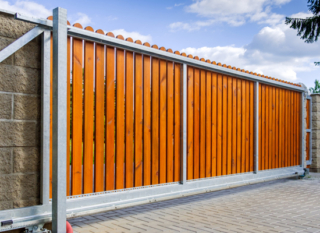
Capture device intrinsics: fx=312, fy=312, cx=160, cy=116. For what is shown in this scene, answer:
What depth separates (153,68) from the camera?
487 cm

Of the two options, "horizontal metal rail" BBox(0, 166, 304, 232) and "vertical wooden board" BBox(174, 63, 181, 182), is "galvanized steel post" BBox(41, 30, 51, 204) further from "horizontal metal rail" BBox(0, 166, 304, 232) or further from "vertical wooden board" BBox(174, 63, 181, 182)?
"vertical wooden board" BBox(174, 63, 181, 182)

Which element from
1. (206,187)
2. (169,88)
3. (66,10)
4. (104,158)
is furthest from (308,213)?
(66,10)

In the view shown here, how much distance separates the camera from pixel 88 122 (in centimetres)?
399

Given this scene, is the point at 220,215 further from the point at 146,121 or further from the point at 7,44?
the point at 7,44

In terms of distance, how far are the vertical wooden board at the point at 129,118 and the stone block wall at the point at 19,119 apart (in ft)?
4.21

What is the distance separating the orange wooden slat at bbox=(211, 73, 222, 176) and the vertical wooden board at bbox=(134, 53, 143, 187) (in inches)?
73.4

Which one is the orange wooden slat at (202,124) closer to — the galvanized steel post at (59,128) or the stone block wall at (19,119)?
the galvanized steel post at (59,128)

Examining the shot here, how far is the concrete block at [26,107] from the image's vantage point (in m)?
3.36

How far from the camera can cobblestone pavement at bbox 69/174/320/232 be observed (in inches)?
155

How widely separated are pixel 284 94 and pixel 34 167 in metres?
6.89

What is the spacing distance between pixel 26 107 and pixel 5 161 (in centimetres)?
61

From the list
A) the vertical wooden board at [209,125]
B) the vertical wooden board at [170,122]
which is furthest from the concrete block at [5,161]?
the vertical wooden board at [209,125]

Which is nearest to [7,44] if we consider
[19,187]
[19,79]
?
[19,79]

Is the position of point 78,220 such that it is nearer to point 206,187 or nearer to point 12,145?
point 12,145
